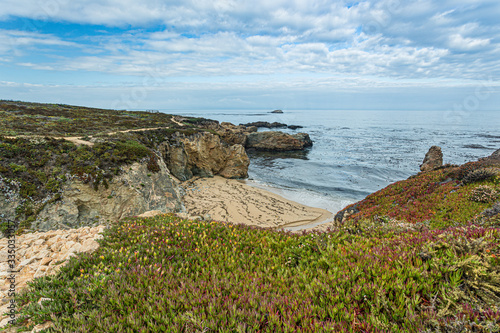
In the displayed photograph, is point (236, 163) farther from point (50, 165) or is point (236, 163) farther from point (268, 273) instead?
point (268, 273)

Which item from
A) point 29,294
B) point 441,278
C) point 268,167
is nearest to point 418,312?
point 441,278

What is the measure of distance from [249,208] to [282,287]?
1588 cm

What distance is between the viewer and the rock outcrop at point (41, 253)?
5340 mm

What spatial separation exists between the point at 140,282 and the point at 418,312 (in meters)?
4.92

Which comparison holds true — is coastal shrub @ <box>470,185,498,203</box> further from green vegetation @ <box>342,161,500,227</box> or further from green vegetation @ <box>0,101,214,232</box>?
green vegetation @ <box>0,101,214,232</box>

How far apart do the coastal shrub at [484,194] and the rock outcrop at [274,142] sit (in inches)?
1772

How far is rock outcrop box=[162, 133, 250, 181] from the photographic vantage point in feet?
87.4

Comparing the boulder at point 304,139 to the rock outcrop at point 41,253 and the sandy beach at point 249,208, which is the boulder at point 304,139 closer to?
the sandy beach at point 249,208

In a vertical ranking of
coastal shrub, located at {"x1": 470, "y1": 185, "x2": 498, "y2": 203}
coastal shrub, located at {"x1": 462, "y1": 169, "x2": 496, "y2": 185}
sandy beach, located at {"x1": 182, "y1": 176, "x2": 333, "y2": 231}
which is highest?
coastal shrub, located at {"x1": 462, "y1": 169, "x2": 496, "y2": 185}

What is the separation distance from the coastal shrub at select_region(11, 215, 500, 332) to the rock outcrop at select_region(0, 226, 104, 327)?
517 millimetres

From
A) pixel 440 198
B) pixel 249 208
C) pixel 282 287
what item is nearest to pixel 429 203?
pixel 440 198

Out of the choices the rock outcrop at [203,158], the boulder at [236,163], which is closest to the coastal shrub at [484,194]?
the rock outcrop at [203,158]

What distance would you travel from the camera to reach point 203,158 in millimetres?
30141

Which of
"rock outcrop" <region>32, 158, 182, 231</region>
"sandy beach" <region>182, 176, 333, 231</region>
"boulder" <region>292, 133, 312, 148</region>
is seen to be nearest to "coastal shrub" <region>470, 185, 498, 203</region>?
"sandy beach" <region>182, 176, 333, 231</region>
